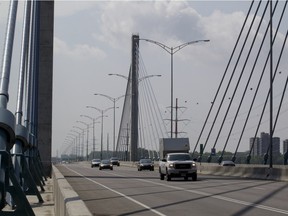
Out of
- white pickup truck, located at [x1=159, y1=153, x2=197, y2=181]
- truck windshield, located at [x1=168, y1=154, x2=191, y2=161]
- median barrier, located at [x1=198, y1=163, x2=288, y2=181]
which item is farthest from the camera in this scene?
median barrier, located at [x1=198, y1=163, x2=288, y2=181]

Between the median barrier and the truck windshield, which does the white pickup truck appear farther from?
the median barrier

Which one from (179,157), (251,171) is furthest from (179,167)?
(251,171)

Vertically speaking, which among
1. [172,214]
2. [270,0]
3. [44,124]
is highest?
[270,0]

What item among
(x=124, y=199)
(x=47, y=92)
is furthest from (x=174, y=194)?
(x=47, y=92)

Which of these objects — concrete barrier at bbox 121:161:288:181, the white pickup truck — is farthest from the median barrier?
the white pickup truck

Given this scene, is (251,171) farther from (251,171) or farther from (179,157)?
(179,157)

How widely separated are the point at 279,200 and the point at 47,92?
3090cm

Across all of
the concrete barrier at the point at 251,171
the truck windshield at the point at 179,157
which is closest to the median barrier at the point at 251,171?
the concrete barrier at the point at 251,171

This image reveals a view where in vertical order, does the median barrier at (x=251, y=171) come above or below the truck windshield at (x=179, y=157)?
below

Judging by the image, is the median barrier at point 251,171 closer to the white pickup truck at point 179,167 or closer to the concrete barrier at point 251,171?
the concrete barrier at point 251,171

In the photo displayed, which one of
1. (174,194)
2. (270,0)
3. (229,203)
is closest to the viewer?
(229,203)

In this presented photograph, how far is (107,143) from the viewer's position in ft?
538

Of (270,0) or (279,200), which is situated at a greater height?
(270,0)

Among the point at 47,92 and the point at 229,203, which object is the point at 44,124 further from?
the point at 229,203
